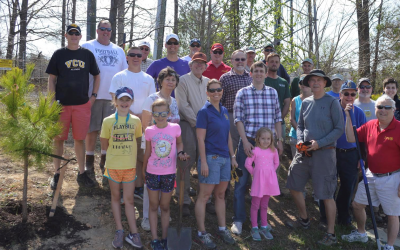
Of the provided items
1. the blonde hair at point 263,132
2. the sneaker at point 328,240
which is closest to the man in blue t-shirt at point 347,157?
the sneaker at point 328,240

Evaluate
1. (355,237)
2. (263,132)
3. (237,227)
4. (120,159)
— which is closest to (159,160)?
(120,159)

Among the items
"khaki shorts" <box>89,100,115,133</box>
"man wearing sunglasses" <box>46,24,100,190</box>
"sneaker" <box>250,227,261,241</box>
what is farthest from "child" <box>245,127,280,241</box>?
"man wearing sunglasses" <box>46,24,100,190</box>

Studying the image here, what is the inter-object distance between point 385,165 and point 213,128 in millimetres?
2367

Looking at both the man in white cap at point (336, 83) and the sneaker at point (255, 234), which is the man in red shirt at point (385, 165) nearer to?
the man in white cap at point (336, 83)

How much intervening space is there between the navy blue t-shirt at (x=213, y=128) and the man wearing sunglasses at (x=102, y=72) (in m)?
1.83

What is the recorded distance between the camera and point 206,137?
4203mm

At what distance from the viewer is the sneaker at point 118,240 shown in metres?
3.75

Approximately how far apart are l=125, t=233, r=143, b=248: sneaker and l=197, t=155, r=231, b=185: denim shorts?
1.02m

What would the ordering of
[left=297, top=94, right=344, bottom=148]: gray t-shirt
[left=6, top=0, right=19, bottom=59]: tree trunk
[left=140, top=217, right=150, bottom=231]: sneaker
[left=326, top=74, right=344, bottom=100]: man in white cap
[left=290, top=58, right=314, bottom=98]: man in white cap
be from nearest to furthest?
[left=140, top=217, right=150, bottom=231]: sneaker, [left=297, top=94, right=344, bottom=148]: gray t-shirt, [left=326, top=74, right=344, bottom=100]: man in white cap, [left=290, top=58, right=314, bottom=98]: man in white cap, [left=6, top=0, right=19, bottom=59]: tree trunk

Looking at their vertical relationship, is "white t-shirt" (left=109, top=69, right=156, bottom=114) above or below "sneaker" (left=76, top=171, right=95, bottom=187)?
above

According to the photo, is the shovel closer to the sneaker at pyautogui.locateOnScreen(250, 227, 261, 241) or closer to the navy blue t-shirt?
the navy blue t-shirt

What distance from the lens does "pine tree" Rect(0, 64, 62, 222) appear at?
3.67 m

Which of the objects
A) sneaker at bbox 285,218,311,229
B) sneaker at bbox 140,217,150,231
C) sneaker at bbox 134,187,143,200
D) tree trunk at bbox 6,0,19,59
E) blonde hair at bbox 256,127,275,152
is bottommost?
sneaker at bbox 285,218,311,229

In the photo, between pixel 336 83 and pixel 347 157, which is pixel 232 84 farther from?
pixel 347 157
